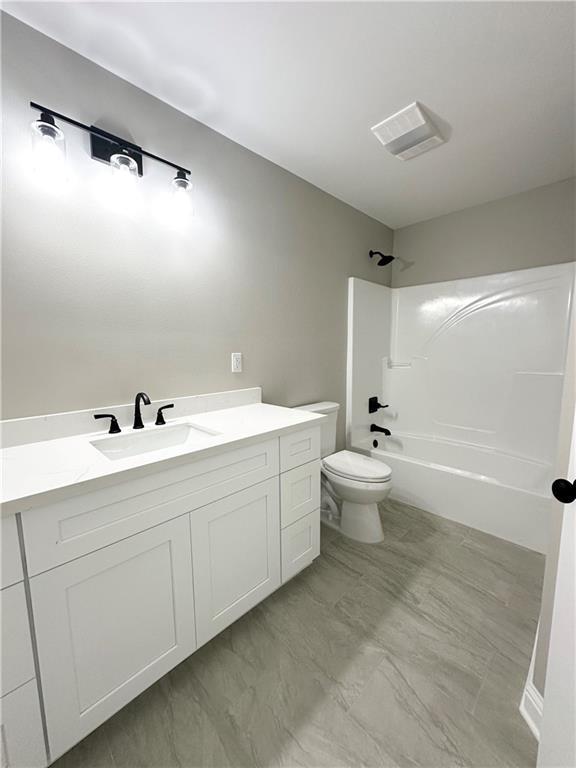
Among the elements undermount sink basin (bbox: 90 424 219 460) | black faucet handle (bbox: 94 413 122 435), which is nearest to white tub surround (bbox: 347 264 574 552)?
undermount sink basin (bbox: 90 424 219 460)

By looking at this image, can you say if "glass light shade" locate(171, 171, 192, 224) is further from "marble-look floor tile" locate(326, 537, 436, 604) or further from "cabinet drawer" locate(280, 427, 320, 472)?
"marble-look floor tile" locate(326, 537, 436, 604)

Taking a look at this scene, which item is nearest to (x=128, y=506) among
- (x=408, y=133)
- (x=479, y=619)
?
(x=479, y=619)

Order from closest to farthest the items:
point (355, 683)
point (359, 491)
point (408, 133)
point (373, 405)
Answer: point (355, 683)
point (408, 133)
point (359, 491)
point (373, 405)

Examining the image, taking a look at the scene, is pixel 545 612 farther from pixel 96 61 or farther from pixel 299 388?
pixel 96 61

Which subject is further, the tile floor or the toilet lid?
the toilet lid

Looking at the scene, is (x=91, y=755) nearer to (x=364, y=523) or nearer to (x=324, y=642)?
(x=324, y=642)

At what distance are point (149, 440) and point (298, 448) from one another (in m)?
0.67

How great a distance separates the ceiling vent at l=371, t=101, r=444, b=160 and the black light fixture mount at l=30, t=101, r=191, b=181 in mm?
1135

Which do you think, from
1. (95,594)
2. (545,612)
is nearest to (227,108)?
(95,594)

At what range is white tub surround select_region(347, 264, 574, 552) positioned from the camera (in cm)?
212

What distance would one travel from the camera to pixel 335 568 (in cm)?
174

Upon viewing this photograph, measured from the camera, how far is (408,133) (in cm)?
161

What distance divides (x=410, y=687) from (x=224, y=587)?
78cm

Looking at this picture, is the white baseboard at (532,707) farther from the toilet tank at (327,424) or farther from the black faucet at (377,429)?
the black faucet at (377,429)
